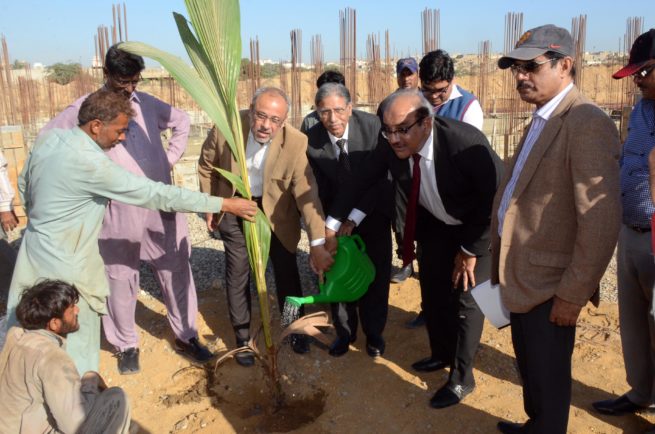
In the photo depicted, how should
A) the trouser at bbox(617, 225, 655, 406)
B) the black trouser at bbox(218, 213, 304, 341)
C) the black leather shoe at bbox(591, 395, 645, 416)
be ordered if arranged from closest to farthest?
the trouser at bbox(617, 225, 655, 406) < the black leather shoe at bbox(591, 395, 645, 416) < the black trouser at bbox(218, 213, 304, 341)

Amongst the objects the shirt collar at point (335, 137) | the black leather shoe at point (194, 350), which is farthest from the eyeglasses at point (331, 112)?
→ the black leather shoe at point (194, 350)

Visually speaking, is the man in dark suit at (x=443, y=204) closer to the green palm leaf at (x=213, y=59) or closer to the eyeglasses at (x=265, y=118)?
the eyeglasses at (x=265, y=118)

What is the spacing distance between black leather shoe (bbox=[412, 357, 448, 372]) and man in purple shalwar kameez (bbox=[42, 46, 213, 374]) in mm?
1319

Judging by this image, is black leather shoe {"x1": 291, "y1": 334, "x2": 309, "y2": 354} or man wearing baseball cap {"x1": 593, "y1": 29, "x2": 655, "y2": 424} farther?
black leather shoe {"x1": 291, "y1": 334, "x2": 309, "y2": 354}

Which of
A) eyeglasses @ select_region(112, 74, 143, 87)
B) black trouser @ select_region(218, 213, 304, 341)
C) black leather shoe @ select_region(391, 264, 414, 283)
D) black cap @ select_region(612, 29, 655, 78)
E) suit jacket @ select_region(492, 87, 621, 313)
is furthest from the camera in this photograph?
black leather shoe @ select_region(391, 264, 414, 283)

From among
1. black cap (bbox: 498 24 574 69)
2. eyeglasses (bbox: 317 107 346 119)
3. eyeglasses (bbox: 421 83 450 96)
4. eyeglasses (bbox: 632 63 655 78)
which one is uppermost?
black cap (bbox: 498 24 574 69)

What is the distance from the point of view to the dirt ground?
8.96 ft

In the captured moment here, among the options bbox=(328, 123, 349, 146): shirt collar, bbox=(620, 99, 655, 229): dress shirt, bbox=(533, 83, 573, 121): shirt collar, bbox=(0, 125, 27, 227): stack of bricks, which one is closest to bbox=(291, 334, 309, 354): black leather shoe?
bbox=(328, 123, 349, 146): shirt collar

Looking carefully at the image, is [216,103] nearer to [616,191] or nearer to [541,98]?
[541,98]

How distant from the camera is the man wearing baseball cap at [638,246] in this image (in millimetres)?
2209

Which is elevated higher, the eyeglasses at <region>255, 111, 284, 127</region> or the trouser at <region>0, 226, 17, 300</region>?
A: the eyeglasses at <region>255, 111, 284, 127</region>

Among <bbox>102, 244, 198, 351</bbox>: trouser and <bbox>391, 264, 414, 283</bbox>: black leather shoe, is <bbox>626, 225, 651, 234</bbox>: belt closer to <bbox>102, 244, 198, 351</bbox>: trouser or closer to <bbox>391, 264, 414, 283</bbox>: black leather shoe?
<bbox>391, 264, 414, 283</bbox>: black leather shoe

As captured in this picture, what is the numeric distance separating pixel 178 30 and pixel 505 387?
2483mm

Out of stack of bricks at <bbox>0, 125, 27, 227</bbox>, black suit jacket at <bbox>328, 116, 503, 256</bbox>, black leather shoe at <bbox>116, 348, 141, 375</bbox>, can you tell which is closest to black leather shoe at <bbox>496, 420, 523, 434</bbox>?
black suit jacket at <bbox>328, 116, 503, 256</bbox>
